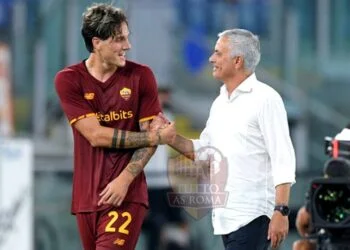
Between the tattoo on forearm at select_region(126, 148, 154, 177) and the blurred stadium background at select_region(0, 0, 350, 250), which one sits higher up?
the tattoo on forearm at select_region(126, 148, 154, 177)

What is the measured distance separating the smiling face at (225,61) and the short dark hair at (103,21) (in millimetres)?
516

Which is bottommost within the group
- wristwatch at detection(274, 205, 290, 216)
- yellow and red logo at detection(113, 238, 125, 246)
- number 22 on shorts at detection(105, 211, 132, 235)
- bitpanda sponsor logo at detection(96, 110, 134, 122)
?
yellow and red logo at detection(113, 238, 125, 246)

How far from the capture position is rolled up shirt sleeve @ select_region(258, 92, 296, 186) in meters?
6.59

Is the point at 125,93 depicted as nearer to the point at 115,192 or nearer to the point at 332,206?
the point at 115,192

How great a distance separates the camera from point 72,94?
6.79 m

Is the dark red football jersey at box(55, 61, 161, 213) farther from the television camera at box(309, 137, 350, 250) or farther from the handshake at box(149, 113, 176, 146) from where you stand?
the television camera at box(309, 137, 350, 250)

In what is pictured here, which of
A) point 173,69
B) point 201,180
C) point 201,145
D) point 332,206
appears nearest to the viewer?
point 332,206

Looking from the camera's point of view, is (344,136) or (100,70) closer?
(100,70)

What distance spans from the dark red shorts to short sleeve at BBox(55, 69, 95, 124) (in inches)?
19.1

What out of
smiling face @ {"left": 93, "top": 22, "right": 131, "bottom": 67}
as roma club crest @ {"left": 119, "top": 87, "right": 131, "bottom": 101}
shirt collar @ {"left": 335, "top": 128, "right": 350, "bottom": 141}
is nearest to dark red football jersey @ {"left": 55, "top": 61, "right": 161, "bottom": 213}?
as roma club crest @ {"left": 119, "top": 87, "right": 131, "bottom": 101}

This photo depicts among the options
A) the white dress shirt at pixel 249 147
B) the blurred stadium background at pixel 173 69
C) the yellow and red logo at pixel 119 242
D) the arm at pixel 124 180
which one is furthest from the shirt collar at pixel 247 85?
the blurred stadium background at pixel 173 69

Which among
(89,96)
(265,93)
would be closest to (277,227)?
(265,93)

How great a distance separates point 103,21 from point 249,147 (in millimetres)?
943

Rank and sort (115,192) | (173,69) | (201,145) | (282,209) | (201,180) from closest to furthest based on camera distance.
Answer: (282,209) < (115,192) < (201,145) < (201,180) < (173,69)
